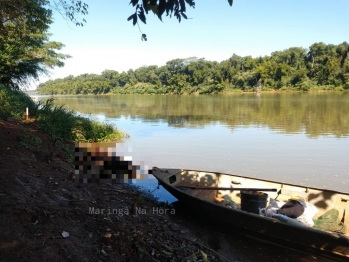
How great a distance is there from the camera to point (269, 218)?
16.3ft

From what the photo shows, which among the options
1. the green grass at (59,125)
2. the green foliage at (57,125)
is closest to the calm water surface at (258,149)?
the green grass at (59,125)

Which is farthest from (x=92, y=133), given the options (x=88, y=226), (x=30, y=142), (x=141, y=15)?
(x=141, y=15)

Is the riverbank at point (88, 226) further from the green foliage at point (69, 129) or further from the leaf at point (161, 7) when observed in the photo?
the green foliage at point (69, 129)

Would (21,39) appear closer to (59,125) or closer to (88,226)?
(59,125)

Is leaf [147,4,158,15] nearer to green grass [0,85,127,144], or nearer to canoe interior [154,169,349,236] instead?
canoe interior [154,169,349,236]

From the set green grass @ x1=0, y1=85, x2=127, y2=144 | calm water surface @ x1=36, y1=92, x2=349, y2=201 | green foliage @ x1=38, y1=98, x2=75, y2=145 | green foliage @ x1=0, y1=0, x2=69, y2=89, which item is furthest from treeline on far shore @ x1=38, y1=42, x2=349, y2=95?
green foliage @ x1=38, y1=98, x2=75, y2=145

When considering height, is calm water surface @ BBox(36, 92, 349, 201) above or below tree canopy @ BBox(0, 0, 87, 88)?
below

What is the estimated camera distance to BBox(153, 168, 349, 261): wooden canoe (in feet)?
15.0

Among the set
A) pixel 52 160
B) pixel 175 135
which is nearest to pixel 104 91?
pixel 175 135

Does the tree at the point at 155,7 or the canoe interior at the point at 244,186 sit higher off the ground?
the tree at the point at 155,7

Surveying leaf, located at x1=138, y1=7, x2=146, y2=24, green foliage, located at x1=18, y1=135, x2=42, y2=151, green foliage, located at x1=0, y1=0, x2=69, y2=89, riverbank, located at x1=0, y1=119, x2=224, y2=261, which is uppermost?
green foliage, located at x1=0, y1=0, x2=69, y2=89

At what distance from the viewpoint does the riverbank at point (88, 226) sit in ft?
10.7

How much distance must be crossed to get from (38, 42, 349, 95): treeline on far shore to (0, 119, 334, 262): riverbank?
216ft

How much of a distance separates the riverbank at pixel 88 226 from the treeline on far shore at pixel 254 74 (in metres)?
65.9
